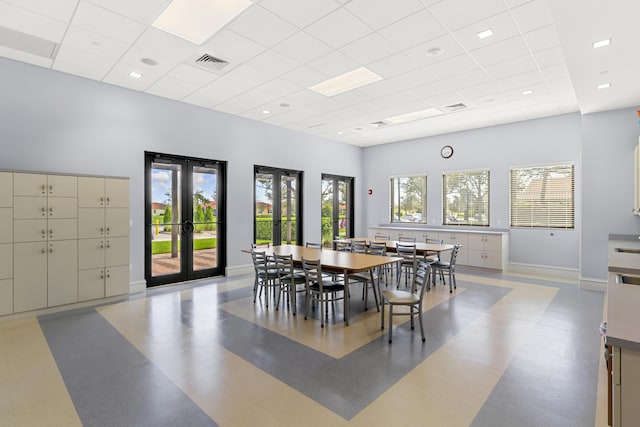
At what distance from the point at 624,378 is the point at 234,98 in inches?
243

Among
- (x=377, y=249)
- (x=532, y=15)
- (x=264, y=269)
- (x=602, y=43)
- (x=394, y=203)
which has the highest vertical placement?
(x=532, y=15)

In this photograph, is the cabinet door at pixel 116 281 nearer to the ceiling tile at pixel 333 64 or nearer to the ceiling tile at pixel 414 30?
the ceiling tile at pixel 333 64

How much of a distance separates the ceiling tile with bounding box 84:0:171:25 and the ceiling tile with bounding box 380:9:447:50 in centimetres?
240

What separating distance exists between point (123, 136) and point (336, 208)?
5884 millimetres

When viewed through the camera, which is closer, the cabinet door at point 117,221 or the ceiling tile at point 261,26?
the ceiling tile at point 261,26

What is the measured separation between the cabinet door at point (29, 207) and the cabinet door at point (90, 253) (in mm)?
624

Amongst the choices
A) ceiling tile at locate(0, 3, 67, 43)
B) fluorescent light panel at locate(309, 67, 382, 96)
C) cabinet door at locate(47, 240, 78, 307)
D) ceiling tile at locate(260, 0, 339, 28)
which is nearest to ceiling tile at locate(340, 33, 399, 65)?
fluorescent light panel at locate(309, 67, 382, 96)

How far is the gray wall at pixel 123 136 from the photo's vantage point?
15.1 feet

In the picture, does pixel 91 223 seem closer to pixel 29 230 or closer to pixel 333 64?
pixel 29 230

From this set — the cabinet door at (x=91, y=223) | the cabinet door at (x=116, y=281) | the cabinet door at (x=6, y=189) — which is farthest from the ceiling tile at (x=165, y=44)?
the cabinet door at (x=116, y=281)

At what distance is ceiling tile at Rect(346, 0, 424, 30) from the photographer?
3182 millimetres

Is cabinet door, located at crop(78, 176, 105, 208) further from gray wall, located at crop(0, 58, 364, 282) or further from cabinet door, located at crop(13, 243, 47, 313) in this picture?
cabinet door, located at crop(13, 243, 47, 313)

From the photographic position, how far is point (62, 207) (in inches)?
181

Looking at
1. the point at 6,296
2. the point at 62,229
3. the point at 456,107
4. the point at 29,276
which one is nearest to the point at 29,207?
the point at 62,229
